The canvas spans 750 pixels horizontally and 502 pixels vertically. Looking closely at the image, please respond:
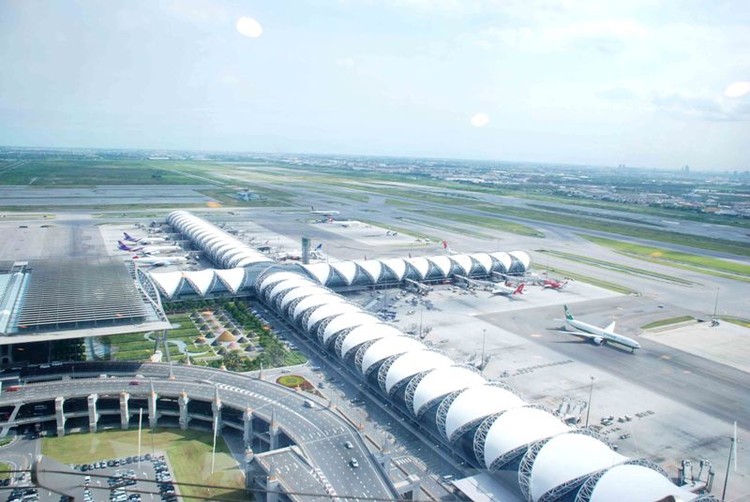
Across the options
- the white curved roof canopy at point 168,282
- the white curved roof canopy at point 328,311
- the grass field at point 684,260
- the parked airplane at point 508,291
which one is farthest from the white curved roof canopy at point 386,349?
the grass field at point 684,260

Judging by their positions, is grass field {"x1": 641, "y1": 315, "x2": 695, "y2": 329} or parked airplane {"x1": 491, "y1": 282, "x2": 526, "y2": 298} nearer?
grass field {"x1": 641, "y1": 315, "x2": 695, "y2": 329}

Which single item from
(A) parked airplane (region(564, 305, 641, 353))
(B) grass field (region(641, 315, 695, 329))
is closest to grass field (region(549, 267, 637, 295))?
(B) grass field (region(641, 315, 695, 329))

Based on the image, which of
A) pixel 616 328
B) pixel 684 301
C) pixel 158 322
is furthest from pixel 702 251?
pixel 158 322

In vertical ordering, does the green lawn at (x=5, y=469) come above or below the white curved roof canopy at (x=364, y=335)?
below

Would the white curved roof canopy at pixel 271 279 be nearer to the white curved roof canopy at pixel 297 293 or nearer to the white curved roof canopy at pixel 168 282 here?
the white curved roof canopy at pixel 297 293

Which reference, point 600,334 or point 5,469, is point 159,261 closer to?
point 5,469

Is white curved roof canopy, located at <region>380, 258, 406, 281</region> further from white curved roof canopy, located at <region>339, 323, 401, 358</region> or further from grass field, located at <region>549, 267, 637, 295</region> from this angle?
white curved roof canopy, located at <region>339, 323, 401, 358</region>
